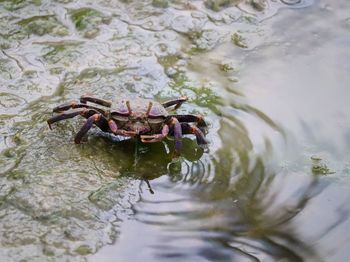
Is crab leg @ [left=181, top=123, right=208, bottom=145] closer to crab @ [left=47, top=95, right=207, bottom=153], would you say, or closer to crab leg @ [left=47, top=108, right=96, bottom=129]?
crab @ [left=47, top=95, right=207, bottom=153]

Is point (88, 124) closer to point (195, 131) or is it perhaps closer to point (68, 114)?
point (68, 114)

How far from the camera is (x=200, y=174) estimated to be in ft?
16.6

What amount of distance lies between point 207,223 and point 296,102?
1.96m

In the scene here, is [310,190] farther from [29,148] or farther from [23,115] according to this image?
[23,115]

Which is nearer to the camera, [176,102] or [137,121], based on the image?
[137,121]

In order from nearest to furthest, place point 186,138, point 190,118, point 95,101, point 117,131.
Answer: point 117,131 → point 190,118 → point 95,101 → point 186,138

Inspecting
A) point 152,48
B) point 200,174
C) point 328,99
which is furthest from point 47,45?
point 328,99

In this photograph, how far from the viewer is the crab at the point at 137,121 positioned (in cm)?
502

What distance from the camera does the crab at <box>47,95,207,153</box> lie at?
5.02 m

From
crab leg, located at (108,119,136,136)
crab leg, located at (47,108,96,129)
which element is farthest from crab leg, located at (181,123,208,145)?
crab leg, located at (47,108,96,129)

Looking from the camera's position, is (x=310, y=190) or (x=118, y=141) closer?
(x=310, y=190)

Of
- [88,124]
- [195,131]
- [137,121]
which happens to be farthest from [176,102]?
[88,124]

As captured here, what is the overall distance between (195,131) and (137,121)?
539mm

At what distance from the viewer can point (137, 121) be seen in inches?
199
